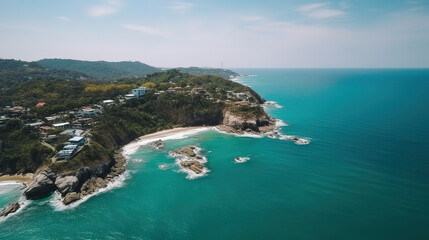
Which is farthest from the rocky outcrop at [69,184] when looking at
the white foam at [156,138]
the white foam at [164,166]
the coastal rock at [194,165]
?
the coastal rock at [194,165]

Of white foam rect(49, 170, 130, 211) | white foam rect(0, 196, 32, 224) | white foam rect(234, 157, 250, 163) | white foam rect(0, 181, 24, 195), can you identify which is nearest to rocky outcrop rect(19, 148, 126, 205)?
white foam rect(49, 170, 130, 211)

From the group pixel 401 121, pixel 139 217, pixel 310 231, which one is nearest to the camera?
pixel 310 231

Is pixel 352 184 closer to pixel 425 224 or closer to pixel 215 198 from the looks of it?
pixel 425 224

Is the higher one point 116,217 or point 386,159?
point 386,159

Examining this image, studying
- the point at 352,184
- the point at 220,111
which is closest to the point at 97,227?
the point at 352,184

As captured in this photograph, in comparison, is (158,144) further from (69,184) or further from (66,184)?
(66,184)

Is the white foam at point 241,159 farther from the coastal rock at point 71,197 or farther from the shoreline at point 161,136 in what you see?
the coastal rock at point 71,197

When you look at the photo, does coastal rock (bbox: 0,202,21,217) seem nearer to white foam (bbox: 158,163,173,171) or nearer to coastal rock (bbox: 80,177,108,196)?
coastal rock (bbox: 80,177,108,196)
